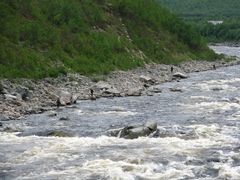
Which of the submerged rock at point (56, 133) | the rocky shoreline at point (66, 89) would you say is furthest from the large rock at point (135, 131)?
the rocky shoreline at point (66, 89)

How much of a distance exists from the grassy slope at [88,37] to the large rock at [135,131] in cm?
2330

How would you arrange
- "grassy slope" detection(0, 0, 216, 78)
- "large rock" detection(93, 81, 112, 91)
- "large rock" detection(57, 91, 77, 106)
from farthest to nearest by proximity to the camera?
1. "grassy slope" detection(0, 0, 216, 78)
2. "large rock" detection(93, 81, 112, 91)
3. "large rock" detection(57, 91, 77, 106)

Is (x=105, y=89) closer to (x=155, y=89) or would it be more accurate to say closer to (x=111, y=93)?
(x=111, y=93)

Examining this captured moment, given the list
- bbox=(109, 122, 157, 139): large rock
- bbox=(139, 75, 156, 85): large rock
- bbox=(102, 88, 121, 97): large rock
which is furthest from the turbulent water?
bbox=(139, 75, 156, 85): large rock

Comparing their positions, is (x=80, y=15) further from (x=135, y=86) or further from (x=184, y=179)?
(x=184, y=179)

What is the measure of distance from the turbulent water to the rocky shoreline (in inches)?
102

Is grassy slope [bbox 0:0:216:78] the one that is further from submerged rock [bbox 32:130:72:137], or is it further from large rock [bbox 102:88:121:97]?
submerged rock [bbox 32:130:72:137]

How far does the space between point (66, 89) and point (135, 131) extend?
22780mm

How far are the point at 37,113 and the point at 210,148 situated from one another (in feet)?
64.5

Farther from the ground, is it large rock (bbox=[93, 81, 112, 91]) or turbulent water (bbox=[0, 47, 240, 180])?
large rock (bbox=[93, 81, 112, 91])

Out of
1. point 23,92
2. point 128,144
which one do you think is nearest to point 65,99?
point 23,92

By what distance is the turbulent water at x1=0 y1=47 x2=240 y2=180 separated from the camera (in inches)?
1097

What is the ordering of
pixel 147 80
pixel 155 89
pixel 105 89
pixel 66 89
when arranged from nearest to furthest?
1. pixel 66 89
2. pixel 105 89
3. pixel 155 89
4. pixel 147 80

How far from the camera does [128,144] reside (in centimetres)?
3384
